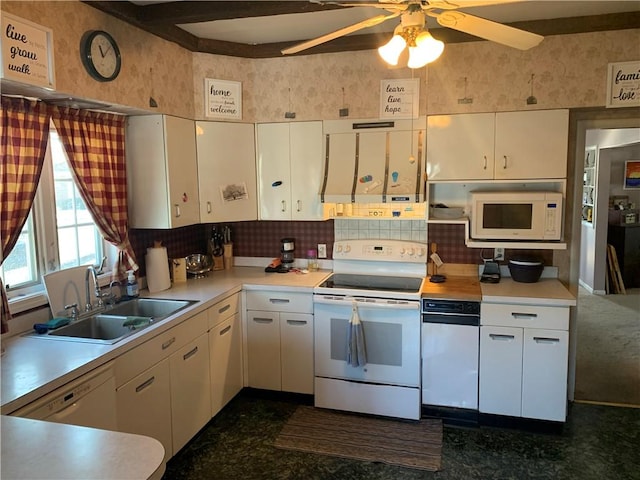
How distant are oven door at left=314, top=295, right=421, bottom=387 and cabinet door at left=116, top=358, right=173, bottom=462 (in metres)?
1.16

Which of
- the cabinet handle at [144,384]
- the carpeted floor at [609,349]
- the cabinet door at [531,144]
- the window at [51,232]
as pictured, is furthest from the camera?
the carpeted floor at [609,349]

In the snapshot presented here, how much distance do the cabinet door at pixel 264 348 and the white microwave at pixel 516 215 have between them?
162cm

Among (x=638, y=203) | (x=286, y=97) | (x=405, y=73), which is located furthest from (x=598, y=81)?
(x=638, y=203)

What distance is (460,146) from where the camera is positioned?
3.41 m

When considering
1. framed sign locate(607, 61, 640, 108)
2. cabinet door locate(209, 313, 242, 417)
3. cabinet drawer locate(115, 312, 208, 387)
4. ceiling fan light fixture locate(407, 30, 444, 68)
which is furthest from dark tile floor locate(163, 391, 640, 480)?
ceiling fan light fixture locate(407, 30, 444, 68)

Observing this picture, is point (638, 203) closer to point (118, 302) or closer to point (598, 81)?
point (598, 81)

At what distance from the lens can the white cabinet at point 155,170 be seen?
3285 millimetres

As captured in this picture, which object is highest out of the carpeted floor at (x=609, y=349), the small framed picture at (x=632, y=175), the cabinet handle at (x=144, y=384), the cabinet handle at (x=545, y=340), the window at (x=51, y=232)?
the small framed picture at (x=632, y=175)

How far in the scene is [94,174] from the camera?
302 cm

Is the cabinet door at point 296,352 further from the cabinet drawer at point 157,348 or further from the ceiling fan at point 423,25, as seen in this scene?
the ceiling fan at point 423,25

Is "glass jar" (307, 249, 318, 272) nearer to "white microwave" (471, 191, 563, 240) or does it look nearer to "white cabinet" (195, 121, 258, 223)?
"white cabinet" (195, 121, 258, 223)

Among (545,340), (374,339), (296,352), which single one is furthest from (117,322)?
(545,340)

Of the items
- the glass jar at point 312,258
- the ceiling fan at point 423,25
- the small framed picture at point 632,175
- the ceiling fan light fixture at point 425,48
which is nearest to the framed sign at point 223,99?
the glass jar at point 312,258

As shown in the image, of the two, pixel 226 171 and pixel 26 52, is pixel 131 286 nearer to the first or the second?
pixel 226 171
